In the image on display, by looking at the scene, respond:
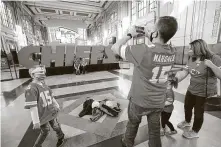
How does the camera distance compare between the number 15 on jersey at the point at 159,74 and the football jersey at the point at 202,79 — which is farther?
the football jersey at the point at 202,79

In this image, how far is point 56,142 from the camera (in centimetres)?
185

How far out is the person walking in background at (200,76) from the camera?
1.67 meters

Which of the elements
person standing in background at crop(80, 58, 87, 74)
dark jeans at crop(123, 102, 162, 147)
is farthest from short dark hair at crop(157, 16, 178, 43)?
person standing in background at crop(80, 58, 87, 74)

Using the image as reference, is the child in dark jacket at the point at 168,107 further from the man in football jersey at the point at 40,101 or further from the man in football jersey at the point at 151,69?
the man in football jersey at the point at 40,101

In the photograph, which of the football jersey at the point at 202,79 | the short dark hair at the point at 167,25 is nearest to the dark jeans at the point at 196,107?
the football jersey at the point at 202,79

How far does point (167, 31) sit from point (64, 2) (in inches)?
780

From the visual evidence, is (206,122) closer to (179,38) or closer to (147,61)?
(147,61)

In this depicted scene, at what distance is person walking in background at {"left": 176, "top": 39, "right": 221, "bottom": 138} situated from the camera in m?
1.67

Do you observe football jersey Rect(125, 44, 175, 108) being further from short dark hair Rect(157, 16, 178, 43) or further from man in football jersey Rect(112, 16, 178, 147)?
short dark hair Rect(157, 16, 178, 43)

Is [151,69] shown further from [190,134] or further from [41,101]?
[190,134]

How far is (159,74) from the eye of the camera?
3.88ft

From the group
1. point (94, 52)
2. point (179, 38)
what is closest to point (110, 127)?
point (94, 52)

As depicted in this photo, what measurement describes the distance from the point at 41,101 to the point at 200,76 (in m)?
2.25

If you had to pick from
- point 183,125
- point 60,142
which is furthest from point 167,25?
point 60,142
